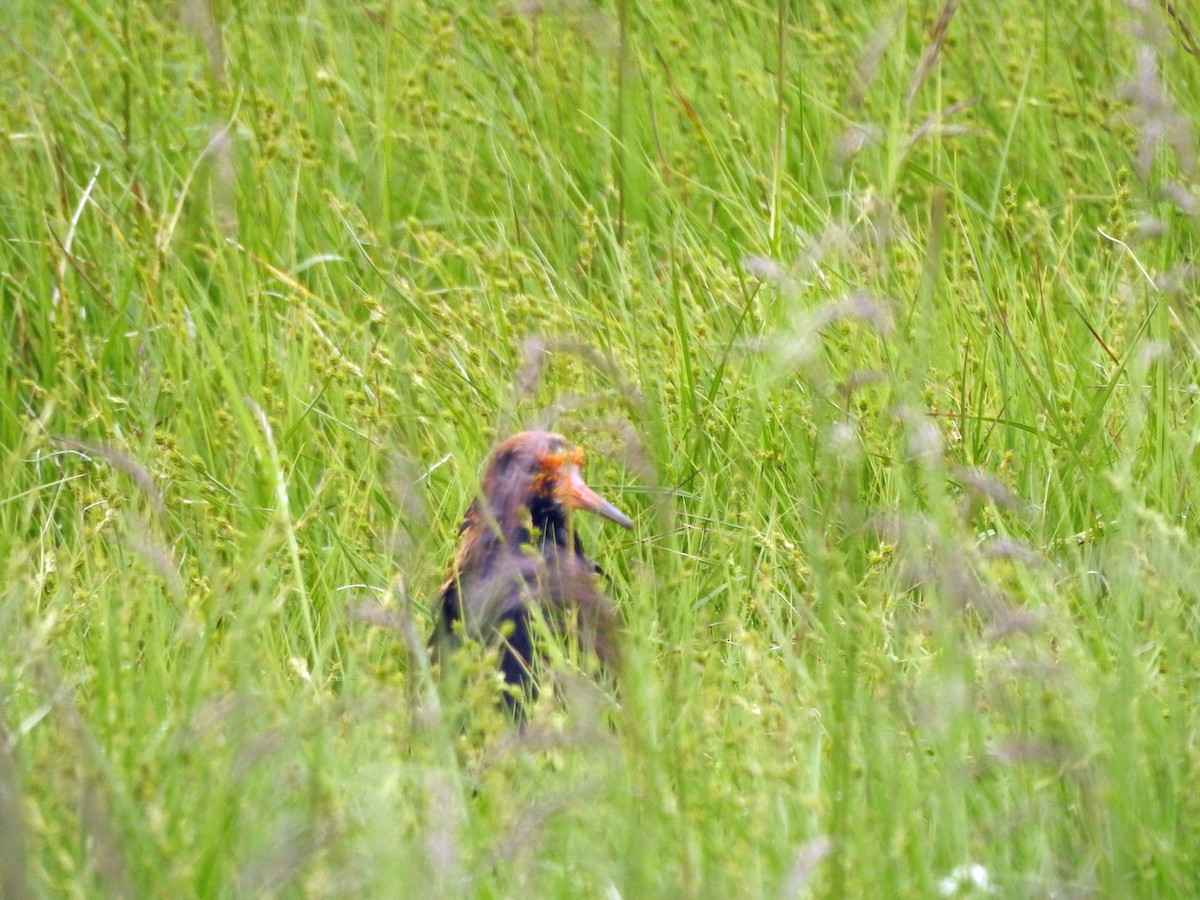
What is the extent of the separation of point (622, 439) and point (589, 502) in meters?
1.22

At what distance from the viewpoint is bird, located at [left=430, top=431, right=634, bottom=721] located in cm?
294

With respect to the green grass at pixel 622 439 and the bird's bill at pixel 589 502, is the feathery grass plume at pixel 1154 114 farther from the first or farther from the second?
the bird's bill at pixel 589 502

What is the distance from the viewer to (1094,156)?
4.27 meters

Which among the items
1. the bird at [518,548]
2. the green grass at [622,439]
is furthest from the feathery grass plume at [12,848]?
the bird at [518,548]

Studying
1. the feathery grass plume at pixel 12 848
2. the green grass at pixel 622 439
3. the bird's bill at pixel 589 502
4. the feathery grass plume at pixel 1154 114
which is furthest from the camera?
the bird's bill at pixel 589 502

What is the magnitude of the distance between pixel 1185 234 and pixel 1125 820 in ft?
7.60

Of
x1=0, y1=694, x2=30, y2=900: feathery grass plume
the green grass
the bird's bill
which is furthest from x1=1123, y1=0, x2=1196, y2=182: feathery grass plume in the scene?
x1=0, y1=694, x2=30, y2=900: feathery grass plume

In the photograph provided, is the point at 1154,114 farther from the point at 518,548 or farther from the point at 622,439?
the point at 518,548

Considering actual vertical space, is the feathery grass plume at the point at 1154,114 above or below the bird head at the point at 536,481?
above

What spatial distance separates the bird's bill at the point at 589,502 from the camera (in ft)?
10.6

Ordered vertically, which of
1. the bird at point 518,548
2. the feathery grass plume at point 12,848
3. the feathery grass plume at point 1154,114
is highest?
the feathery grass plume at point 1154,114

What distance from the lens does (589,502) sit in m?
3.26

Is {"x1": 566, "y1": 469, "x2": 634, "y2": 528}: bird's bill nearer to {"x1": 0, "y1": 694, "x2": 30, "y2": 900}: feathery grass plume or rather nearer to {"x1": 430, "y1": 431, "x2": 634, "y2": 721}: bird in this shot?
{"x1": 430, "y1": 431, "x2": 634, "y2": 721}: bird

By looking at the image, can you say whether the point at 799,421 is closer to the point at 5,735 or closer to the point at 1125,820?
the point at 1125,820
